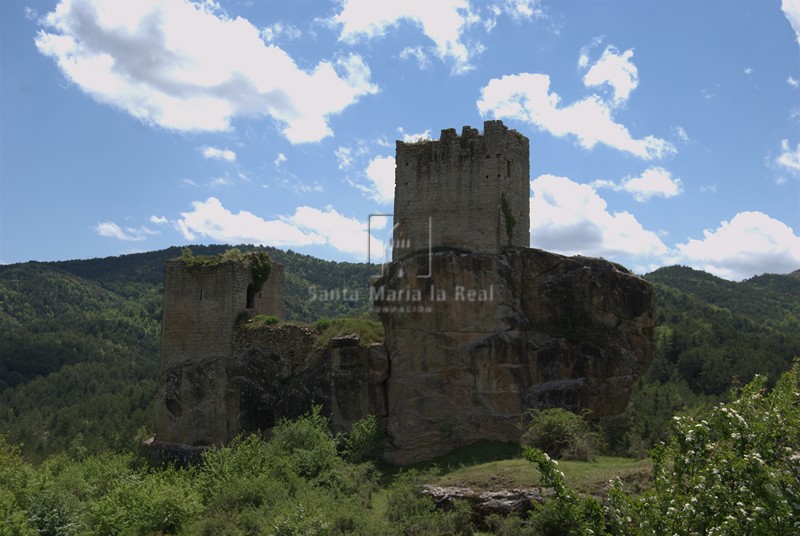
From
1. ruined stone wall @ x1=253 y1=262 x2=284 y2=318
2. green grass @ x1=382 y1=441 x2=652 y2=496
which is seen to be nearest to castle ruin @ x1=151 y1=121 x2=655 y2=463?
green grass @ x1=382 y1=441 x2=652 y2=496

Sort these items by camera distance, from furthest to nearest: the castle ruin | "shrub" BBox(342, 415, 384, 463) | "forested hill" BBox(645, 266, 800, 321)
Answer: "forested hill" BBox(645, 266, 800, 321) → "shrub" BBox(342, 415, 384, 463) → the castle ruin

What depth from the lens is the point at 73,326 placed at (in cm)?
14400

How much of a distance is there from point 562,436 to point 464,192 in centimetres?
1051

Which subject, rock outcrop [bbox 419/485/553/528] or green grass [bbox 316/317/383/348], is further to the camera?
green grass [bbox 316/317/383/348]

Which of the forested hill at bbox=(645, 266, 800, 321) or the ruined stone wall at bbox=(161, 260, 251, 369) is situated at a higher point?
the forested hill at bbox=(645, 266, 800, 321)

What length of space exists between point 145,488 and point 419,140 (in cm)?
1664

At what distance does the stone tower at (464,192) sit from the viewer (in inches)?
1231

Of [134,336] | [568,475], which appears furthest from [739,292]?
[568,475]

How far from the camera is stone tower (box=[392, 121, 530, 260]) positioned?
103ft

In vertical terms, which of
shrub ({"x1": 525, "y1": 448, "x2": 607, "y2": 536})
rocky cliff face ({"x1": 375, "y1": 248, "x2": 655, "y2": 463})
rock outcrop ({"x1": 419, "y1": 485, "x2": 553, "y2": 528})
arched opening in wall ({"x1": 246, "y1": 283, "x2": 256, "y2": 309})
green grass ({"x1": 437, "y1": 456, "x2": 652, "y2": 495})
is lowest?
rock outcrop ({"x1": 419, "y1": 485, "x2": 553, "y2": 528})

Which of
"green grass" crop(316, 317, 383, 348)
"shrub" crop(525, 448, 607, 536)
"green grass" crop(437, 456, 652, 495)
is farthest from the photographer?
"green grass" crop(316, 317, 383, 348)

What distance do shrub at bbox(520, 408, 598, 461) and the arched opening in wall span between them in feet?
52.0

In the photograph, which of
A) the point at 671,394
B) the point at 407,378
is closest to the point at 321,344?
the point at 407,378

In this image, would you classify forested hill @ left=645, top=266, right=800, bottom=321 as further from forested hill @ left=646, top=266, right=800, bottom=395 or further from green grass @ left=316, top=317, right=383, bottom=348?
green grass @ left=316, top=317, right=383, bottom=348
